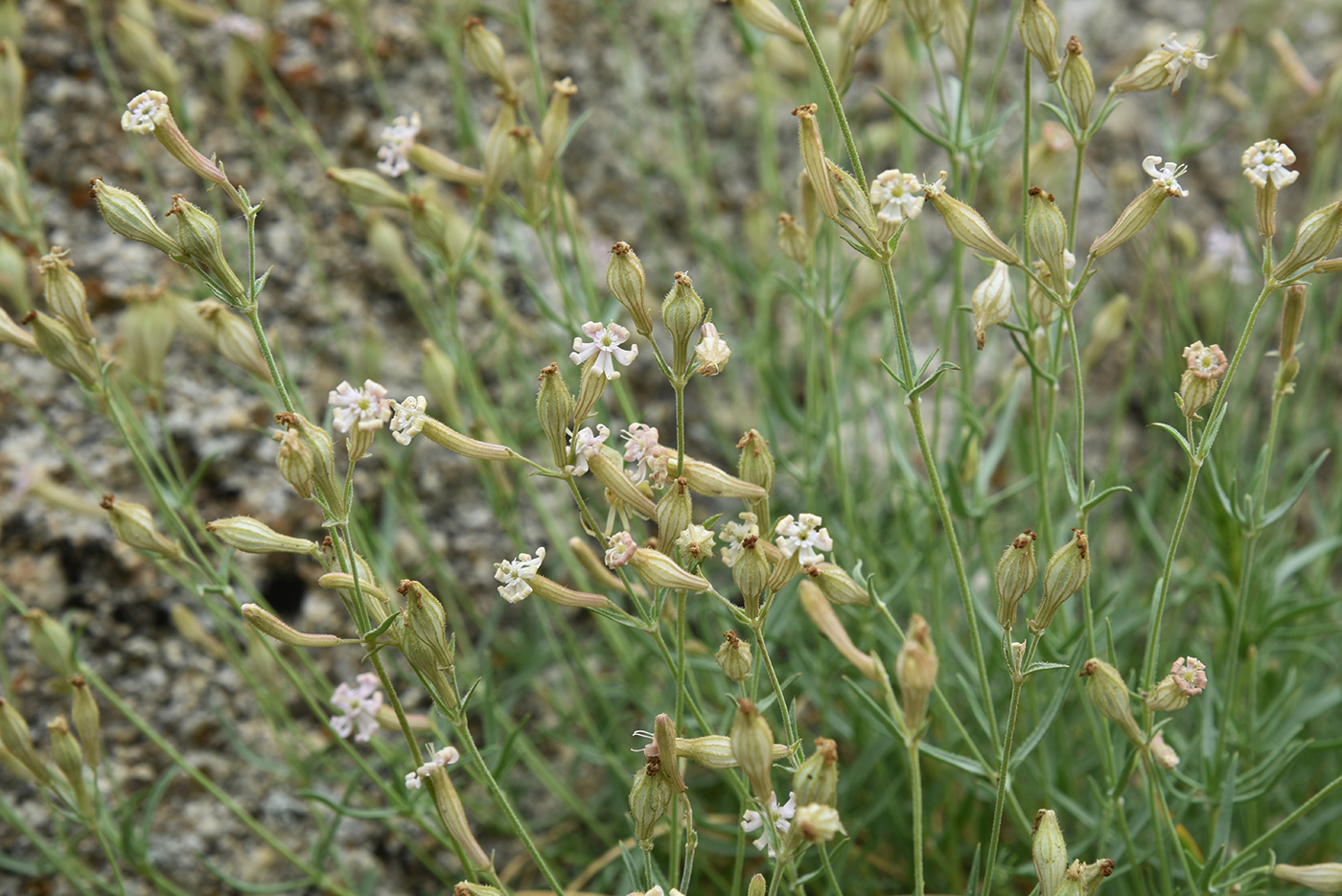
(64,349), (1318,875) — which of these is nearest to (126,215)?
(64,349)

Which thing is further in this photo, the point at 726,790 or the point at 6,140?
the point at 726,790

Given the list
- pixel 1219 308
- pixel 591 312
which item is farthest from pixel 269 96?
pixel 1219 308

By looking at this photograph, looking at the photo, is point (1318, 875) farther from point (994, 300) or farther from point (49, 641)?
point (49, 641)

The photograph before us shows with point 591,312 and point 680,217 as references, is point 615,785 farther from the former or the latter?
point 680,217

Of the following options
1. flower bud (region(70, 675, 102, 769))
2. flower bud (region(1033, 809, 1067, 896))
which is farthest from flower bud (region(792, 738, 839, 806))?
flower bud (region(70, 675, 102, 769))

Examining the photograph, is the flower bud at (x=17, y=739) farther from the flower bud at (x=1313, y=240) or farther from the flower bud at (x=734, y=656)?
the flower bud at (x=1313, y=240)

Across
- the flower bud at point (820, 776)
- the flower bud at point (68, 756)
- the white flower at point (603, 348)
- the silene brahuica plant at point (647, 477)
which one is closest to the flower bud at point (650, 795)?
the silene brahuica plant at point (647, 477)
